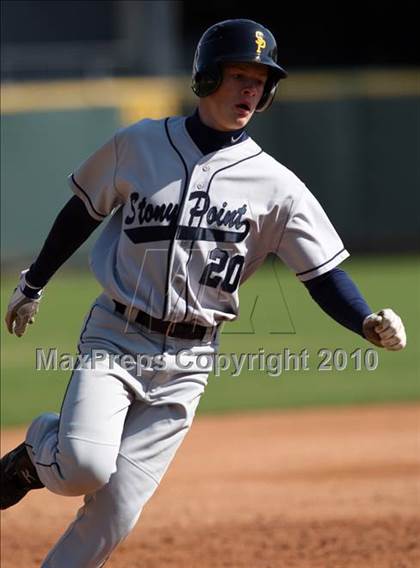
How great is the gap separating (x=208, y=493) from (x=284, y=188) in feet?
8.48

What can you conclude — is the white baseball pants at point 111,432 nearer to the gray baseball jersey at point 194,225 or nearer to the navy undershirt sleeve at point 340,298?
the gray baseball jersey at point 194,225

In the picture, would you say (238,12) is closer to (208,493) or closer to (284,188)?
(208,493)

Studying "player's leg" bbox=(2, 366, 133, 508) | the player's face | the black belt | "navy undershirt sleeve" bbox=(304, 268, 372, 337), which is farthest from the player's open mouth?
"player's leg" bbox=(2, 366, 133, 508)

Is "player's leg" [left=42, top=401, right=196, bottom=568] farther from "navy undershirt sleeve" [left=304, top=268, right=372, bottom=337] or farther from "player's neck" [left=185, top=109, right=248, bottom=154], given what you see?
"player's neck" [left=185, top=109, right=248, bottom=154]

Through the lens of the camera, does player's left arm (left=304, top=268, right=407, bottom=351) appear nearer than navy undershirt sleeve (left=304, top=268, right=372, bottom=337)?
Yes

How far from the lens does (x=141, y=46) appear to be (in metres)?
21.5

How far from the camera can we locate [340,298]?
13.0 feet

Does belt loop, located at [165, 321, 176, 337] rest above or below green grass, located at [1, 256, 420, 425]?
above

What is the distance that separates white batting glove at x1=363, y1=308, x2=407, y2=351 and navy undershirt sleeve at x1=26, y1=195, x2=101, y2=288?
1043 millimetres

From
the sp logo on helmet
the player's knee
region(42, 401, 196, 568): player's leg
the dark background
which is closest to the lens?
the player's knee

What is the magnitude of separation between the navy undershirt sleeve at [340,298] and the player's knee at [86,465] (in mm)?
843

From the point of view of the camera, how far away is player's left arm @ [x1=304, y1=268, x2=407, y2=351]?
146 inches

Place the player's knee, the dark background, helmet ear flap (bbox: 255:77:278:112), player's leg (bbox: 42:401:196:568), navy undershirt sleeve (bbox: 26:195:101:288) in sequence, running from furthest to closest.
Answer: the dark background
navy undershirt sleeve (bbox: 26:195:101:288)
helmet ear flap (bbox: 255:77:278:112)
player's leg (bbox: 42:401:196:568)
the player's knee

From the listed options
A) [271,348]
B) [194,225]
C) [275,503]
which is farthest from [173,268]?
[271,348]
